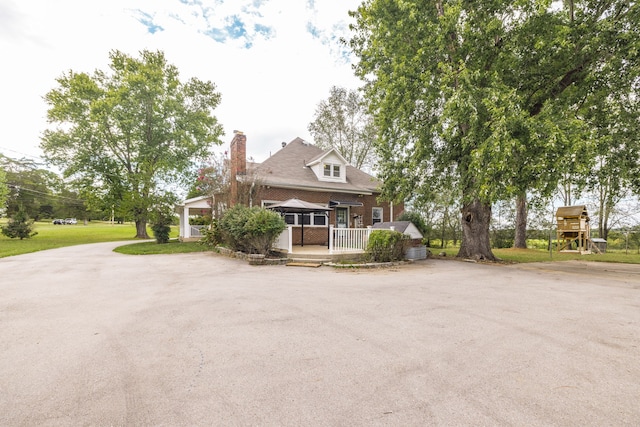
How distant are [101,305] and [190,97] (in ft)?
86.7

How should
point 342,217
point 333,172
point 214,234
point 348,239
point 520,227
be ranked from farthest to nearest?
1. point 333,172
2. point 342,217
3. point 520,227
4. point 214,234
5. point 348,239

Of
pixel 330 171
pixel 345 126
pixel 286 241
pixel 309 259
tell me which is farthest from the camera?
pixel 345 126

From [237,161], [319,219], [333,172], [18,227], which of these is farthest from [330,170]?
[18,227]

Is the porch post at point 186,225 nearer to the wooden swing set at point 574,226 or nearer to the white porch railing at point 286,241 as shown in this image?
the white porch railing at point 286,241

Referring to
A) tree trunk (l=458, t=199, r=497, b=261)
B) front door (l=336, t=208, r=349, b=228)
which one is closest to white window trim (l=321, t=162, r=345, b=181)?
front door (l=336, t=208, r=349, b=228)

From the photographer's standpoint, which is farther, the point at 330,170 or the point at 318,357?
the point at 330,170

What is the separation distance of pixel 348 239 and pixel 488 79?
7555 millimetres

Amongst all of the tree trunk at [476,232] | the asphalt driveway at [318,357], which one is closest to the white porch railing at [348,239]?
the asphalt driveway at [318,357]

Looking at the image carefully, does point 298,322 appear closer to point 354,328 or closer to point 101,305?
point 354,328

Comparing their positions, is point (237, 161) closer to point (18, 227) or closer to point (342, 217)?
point (342, 217)

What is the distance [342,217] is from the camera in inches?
711

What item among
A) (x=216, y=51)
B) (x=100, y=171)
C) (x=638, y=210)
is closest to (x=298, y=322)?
(x=216, y=51)

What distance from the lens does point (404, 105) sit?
11523 millimetres

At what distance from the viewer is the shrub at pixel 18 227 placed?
23047 mm
